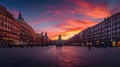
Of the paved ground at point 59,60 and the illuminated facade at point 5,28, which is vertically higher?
the illuminated facade at point 5,28

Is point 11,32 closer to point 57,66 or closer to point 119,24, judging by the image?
point 119,24

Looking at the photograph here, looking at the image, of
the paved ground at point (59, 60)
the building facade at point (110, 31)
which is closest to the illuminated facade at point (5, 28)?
the building facade at point (110, 31)

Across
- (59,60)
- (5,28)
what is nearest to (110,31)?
(5,28)

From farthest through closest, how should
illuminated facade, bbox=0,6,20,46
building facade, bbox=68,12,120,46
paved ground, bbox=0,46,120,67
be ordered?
1. building facade, bbox=68,12,120,46
2. illuminated facade, bbox=0,6,20,46
3. paved ground, bbox=0,46,120,67

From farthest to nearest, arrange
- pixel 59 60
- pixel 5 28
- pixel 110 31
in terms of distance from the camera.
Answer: pixel 110 31 < pixel 5 28 < pixel 59 60

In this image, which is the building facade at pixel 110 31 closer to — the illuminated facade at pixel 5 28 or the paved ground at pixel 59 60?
the illuminated facade at pixel 5 28

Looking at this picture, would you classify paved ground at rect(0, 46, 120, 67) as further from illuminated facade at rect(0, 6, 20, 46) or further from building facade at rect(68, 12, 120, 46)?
building facade at rect(68, 12, 120, 46)

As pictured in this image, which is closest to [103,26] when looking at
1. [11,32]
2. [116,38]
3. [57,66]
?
[116,38]

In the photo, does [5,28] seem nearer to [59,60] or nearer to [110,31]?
[110,31]

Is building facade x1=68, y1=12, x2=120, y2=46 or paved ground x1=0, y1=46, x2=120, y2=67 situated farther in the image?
building facade x1=68, y1=12, x2=120, y2=46

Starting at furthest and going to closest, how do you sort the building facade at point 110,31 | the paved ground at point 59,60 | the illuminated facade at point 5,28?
1. the building facade at point 110,31
2. the illuminated facade at point 5,28
3. the paved ground at point 59,60

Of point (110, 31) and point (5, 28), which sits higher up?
point (110, 31)

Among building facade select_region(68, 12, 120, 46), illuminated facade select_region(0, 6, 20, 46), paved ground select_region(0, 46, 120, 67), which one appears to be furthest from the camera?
building facade select_region(68, 12, 120, 46)

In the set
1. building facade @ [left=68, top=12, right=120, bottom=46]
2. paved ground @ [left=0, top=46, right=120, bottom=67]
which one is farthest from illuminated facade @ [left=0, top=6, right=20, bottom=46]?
paved ground @ [left=0, top=46, right=120, bottom=67]
